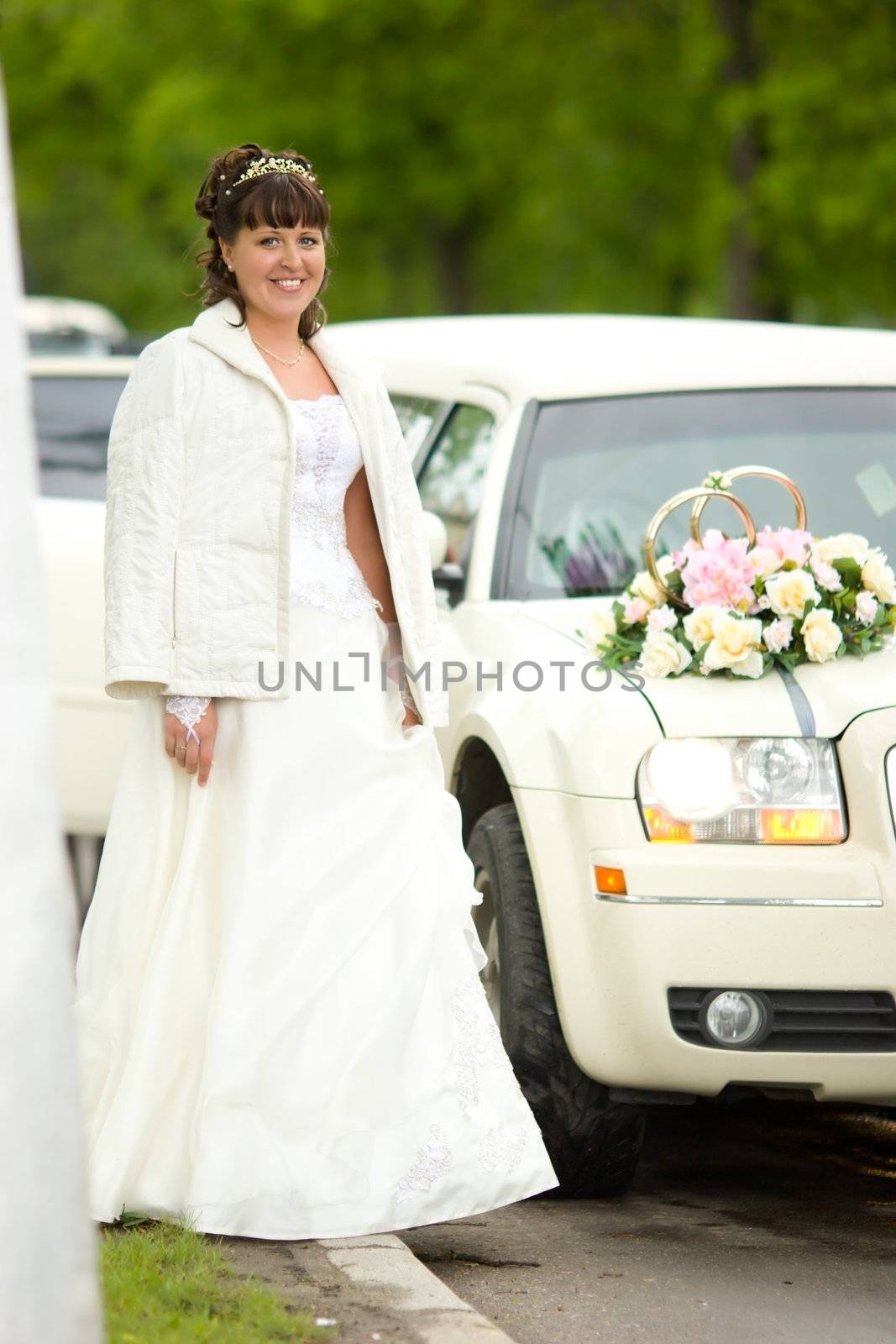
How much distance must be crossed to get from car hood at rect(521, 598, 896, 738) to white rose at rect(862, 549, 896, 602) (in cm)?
20

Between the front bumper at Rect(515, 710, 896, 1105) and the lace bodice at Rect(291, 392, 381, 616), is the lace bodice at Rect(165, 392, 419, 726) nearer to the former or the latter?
the lace bodice at Rect(291, 392, 381, 616)

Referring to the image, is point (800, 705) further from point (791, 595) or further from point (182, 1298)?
point (182, 1298)

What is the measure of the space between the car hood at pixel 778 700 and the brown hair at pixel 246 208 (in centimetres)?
114

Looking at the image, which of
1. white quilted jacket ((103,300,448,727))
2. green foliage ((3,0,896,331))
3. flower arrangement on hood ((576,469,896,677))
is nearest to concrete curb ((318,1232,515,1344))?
white quilted jacket ((103,300,448,727))

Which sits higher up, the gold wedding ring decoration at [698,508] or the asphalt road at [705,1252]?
the gold wedding ring decoration at [698,508]

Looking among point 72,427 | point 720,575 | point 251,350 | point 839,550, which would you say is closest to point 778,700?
point 720,575

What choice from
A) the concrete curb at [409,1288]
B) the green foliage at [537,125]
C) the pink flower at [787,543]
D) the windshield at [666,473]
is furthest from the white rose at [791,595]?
the green foliage at [537,125]

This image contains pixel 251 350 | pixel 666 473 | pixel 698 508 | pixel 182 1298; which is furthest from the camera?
pixel 666 473

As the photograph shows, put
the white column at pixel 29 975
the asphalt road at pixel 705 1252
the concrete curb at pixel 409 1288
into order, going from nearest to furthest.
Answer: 1. the white column at pixel 29 975
2. the concrete curb at pixel 409 1288
3. the asphalt road at pixel 705 1252

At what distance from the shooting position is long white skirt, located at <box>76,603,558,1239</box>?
13.3 feet

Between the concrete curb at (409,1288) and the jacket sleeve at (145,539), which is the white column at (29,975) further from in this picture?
the jacket sleeve at (145,539)

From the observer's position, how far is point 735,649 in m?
4.38

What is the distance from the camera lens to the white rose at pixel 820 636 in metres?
4.45

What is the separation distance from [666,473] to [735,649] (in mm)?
1105
